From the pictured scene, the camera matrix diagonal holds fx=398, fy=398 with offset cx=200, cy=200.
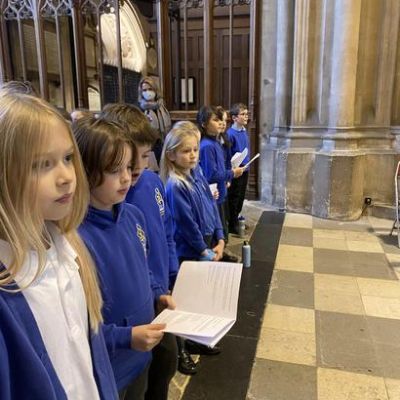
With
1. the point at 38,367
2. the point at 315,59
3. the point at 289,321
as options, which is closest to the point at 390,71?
the point at 315,59

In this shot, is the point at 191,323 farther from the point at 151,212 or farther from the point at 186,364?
the point at 186,364

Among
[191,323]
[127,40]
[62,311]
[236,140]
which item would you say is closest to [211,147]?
[236,140]

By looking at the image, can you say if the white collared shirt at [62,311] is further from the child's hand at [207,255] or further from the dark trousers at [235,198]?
the dark trousers at [235,198]

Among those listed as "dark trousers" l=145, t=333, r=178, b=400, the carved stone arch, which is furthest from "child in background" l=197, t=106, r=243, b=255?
the carved stone arch

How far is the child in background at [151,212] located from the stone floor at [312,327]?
53 centimetres

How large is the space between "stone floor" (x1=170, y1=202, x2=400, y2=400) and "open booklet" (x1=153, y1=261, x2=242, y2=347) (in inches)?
30.2

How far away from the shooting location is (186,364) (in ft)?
6.61

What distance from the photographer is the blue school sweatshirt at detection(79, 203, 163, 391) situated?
1.05 metres

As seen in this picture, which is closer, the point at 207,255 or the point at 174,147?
the point at 174,147

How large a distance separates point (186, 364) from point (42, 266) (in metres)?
1.49

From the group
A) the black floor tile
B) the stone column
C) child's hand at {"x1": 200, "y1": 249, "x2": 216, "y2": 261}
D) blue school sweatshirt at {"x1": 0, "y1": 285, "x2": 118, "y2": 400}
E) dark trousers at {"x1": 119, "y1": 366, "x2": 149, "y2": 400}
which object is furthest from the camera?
the stone column

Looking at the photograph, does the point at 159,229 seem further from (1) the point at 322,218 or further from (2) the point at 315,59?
(2) the point at 315,59

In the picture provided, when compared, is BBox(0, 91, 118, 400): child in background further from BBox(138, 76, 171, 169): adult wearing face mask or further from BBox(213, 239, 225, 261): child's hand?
BBox(138, 76, 171, 169): adult wearing face mask

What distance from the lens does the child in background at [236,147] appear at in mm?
4129
